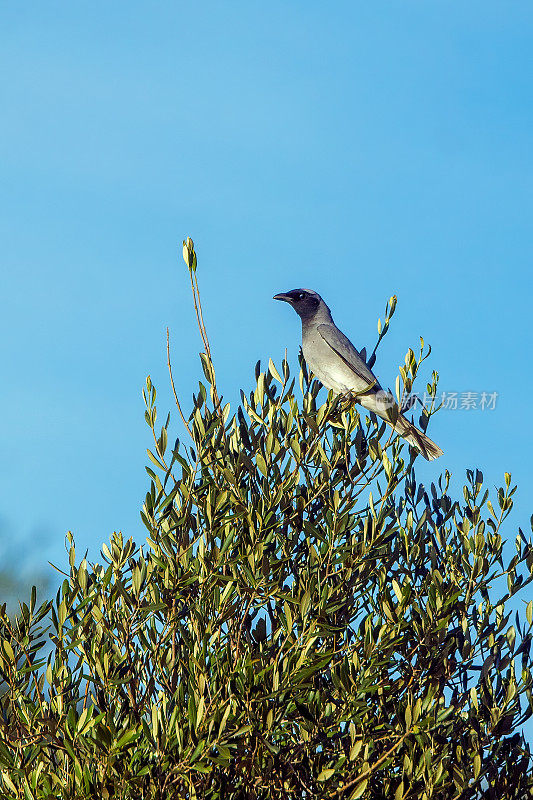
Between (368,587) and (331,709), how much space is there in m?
1.06

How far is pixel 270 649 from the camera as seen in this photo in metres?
5.07

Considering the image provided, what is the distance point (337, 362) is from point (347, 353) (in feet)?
0.68

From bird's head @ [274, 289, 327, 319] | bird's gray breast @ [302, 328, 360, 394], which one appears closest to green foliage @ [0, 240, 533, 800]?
bird's gray breast @ [302, 328, 360, 394]

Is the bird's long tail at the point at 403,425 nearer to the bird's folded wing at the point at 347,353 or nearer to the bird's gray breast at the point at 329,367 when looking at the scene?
the bird's gray breast at the point at 329,367

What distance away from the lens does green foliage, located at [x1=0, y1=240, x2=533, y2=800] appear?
4.64 meters

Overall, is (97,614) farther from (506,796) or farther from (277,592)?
(506,796)

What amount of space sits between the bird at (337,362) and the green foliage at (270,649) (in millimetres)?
680

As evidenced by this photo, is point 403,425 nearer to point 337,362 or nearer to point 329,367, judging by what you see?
point 329,367

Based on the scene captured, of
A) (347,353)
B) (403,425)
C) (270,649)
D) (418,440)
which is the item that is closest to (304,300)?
(347,353)

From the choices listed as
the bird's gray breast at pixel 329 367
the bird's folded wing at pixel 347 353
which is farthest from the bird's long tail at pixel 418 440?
the bird's folded wing at pixel 347 353

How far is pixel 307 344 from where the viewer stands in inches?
347

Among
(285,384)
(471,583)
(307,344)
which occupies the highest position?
(307,344)

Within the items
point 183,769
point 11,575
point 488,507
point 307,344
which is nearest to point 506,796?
point 488,507

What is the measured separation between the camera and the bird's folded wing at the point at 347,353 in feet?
27.9
